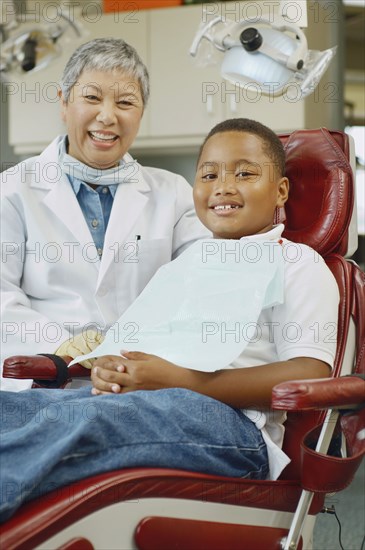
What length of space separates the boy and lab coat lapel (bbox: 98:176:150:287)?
356 millimetres

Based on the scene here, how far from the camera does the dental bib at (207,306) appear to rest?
1.60 m

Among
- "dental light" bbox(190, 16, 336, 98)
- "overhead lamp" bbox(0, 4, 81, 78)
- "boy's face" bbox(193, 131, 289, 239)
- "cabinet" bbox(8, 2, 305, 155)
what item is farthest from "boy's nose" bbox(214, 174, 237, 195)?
"cabinet" bbox(8, 2, 305, 155)

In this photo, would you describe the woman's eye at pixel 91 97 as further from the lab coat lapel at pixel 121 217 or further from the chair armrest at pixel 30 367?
the chair armrest at pixel 30 367

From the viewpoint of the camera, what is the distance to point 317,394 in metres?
1.35

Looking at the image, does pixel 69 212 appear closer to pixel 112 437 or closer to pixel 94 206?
pixel 94 206

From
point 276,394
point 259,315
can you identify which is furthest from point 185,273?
point 276,394

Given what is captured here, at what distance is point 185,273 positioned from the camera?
1796 millimetres

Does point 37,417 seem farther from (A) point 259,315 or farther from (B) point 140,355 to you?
(A) point 259,315

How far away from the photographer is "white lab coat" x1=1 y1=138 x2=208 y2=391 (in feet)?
6.73

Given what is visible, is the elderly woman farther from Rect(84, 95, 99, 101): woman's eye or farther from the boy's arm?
the boy's arm

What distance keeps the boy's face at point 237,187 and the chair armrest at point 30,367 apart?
448 millimetres

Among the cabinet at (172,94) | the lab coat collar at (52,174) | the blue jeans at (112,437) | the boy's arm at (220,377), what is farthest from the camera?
the cabinet at (172,94)

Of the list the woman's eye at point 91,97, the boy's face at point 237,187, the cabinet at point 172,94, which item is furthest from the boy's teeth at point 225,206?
the cabinet at point 172,94

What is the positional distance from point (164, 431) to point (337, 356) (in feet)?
1.41
